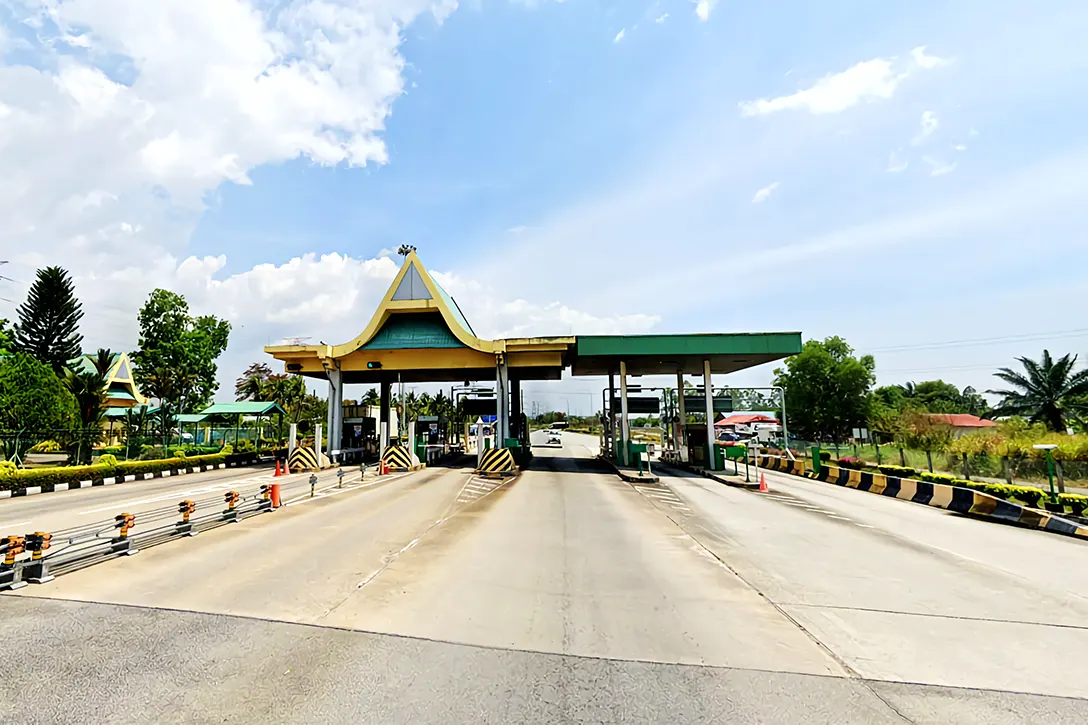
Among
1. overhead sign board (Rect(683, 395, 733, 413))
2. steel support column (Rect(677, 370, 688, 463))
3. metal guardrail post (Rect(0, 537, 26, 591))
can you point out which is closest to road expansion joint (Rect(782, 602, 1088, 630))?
metal guardrail post (Rect(0, 537, 26, 591))

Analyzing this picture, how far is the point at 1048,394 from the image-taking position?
3123 centimetres

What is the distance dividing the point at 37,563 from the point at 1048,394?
143ft

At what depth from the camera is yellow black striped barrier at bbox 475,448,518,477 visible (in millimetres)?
23059

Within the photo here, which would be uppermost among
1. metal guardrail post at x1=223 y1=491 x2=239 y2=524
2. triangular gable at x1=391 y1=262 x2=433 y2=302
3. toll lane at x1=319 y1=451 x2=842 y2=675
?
triangular gable at x1=391 y1=262 x2=433 y2=302

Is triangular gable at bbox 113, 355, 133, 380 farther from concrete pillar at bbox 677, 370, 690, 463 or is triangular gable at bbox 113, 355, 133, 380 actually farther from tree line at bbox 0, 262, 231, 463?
concrete pillar at bbox 677, 370, 690, 463

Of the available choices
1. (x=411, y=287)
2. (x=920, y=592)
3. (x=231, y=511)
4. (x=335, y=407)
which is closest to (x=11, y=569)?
(x=231, y=511)

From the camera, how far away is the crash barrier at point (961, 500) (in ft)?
36.6

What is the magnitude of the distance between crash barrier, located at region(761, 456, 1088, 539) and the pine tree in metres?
55.4

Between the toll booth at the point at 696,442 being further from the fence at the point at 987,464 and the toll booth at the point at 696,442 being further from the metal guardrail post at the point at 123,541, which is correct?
the metal guardrail post at the point at 123,541

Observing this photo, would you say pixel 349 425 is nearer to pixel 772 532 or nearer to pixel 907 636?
pixel 772 532

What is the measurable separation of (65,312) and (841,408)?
66.9 m

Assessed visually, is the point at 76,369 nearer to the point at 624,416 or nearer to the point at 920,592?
the point at 624,416

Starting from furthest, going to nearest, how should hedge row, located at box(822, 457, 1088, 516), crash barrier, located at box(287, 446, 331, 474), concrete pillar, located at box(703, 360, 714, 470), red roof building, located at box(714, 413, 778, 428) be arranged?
1. red roof building, located at box(714, 413, 778, 428)
2. concrete pillar, located at box(703, 360, 714, 470)
3. crash barrier, located at box(287, 446, 331, 474)
4. hedge row, located at box(822, 457, 1088, 516)

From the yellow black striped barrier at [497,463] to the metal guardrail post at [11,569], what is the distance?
16986 millimetres
